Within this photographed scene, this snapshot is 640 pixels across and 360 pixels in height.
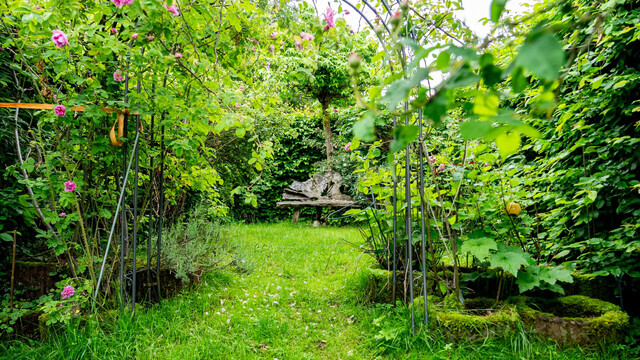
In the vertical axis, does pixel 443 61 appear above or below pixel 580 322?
above

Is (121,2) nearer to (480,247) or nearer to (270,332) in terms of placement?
(270,332)

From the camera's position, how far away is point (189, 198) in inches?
179

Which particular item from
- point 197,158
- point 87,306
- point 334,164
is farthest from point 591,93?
point 334,164

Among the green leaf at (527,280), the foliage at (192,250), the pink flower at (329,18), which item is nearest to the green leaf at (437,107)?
the pink flower at (329,18)

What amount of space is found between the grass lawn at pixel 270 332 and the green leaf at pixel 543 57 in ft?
5.93

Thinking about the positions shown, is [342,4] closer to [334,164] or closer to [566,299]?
[566,299]

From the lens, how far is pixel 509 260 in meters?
1.78

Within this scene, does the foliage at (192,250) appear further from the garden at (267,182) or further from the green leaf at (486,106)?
the green leaf at (486,106)

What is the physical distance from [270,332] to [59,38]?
2.00m

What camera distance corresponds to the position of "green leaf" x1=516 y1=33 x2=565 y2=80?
0.37 m

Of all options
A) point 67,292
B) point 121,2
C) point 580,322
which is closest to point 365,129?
point 121,2

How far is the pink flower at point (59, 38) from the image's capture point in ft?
5.09

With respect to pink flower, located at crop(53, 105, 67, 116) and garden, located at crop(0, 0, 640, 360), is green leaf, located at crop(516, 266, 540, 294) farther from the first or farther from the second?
pink flower, located at crop(53, 105, 67, 116)

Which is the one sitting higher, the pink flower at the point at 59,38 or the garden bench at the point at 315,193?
the pink flower at the point at 59,38
